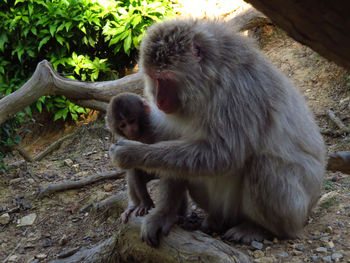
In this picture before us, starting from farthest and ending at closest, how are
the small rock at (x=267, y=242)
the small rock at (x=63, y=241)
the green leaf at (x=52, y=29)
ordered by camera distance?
the green leaf at (x=52, y=29), the small rock at (x=63, y=241), the small rock at (x=267, y=242)

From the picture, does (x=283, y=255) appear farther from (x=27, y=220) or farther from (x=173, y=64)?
(x=27, y=220)

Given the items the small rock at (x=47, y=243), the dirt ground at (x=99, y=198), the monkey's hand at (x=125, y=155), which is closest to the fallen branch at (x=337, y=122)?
the dirt ground at (x=99, y=198)

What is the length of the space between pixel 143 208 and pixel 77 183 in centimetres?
231

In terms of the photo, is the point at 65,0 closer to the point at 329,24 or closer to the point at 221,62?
the point at 221,62

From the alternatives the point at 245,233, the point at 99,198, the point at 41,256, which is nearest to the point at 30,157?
the point at 99,198

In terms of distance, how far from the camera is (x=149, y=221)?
3629mm

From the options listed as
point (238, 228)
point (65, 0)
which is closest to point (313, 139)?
point (238, 228)

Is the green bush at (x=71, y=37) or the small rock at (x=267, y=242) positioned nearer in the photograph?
the small rock at (x=267, y=242)

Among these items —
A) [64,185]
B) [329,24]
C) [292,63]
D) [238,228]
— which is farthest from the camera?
[292,63]

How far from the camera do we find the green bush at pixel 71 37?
339 inches

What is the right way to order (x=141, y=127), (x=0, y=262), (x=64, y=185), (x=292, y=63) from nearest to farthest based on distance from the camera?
(x=141, y=127) → (x=0, y=262) → (x=64, y=185) → (x=292, y=63)

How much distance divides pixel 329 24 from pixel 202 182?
2798mm

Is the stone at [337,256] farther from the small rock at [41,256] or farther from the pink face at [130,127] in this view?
the small rock at [41,256]

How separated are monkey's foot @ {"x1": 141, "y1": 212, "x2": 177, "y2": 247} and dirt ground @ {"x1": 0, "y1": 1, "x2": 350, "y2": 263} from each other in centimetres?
65
